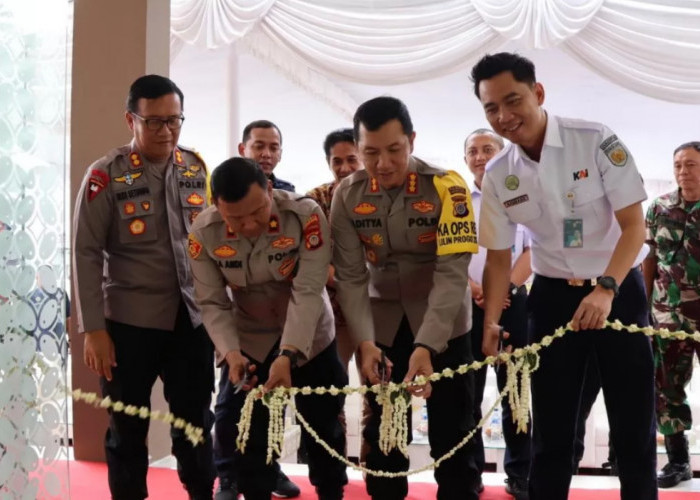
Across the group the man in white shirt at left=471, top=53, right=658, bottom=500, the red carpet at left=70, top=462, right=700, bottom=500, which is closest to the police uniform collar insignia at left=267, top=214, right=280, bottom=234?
the man in white shirt at left=471, top=53, right=658, bottom=500

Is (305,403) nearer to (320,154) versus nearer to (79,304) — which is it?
(79,304)

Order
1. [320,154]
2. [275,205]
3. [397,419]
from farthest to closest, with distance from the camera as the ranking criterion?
[320,154], [275,205], [397,419]

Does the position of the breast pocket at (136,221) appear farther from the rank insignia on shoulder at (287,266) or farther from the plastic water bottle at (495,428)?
the plastic water bottle at (495,428)

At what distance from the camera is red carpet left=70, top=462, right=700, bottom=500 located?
3020mm

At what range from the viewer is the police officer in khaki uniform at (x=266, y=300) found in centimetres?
224

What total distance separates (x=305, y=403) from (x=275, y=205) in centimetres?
63

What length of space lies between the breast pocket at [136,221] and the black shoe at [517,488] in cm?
165

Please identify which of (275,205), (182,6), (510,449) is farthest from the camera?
(182,6)

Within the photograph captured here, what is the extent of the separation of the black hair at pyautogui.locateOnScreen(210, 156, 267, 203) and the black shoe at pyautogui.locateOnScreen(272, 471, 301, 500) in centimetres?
134

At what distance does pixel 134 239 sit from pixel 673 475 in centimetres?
237

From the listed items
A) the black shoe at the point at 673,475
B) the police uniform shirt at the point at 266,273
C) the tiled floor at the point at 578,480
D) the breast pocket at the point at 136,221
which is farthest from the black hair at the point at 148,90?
the black shoe at the point at 673,475

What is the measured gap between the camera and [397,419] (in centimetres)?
226

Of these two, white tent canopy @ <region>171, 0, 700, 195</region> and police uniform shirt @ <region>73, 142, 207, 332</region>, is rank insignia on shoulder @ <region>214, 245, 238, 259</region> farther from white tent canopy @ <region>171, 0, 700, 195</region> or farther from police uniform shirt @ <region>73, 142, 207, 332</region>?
white tent canopy @ <region>171, 0, 700, 195</region>

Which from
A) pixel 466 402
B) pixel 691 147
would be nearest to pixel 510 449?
pixel 466 402
